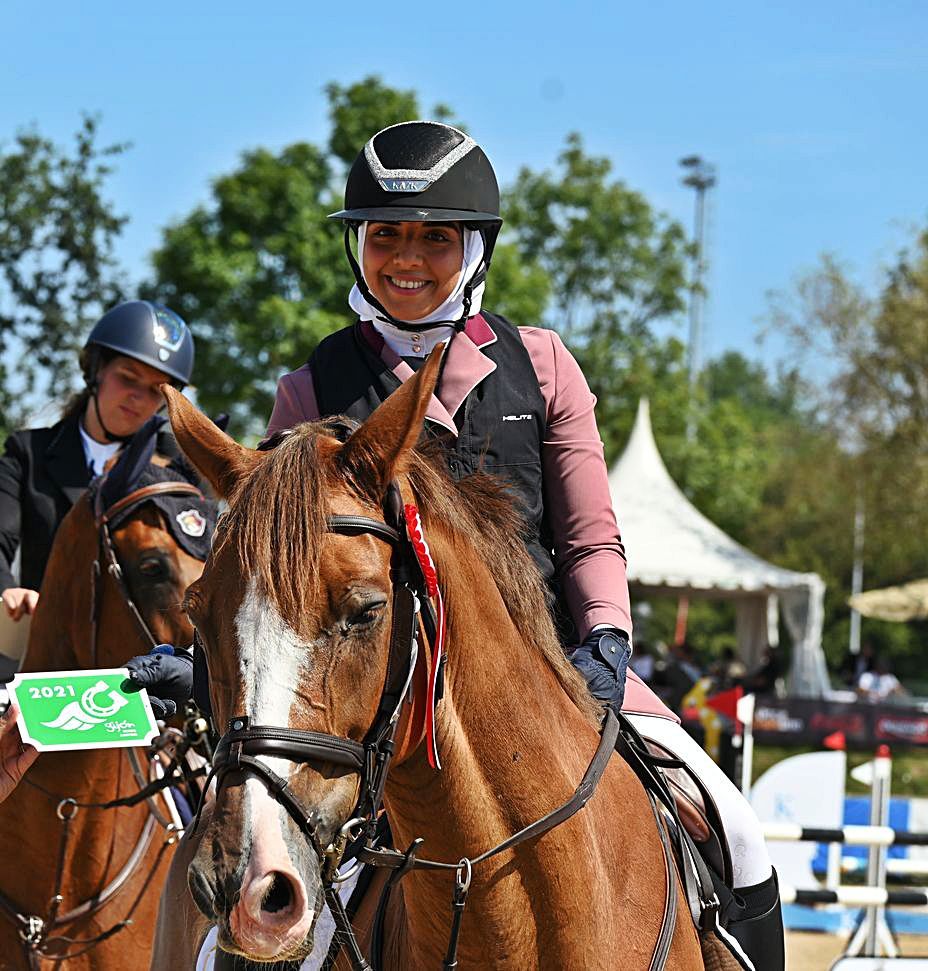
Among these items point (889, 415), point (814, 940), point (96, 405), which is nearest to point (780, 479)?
point (889, 415)

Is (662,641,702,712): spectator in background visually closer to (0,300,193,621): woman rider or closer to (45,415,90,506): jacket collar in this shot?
(0,300,193,621): woman rider

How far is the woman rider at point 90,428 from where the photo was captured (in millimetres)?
5277

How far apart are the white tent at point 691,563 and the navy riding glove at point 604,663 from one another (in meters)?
18.4

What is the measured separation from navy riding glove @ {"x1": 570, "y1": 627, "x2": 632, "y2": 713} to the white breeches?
0.36m

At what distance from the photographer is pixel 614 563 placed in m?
3.26

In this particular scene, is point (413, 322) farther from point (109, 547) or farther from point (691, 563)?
point (691, 563)

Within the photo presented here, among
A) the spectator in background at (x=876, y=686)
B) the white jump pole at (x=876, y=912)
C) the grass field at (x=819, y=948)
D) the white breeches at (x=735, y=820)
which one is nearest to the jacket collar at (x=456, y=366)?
the white breeches at (x=735, y=820)

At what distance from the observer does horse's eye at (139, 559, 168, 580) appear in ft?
14.3

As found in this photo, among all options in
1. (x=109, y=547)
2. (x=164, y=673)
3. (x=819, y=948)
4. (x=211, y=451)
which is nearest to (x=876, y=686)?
(x=819, y=948)

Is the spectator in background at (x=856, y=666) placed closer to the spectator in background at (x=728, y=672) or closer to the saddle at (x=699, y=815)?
the spectator in background at (x=728, y=672)

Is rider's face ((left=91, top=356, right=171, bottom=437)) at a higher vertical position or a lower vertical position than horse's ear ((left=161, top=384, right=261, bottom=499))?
higher

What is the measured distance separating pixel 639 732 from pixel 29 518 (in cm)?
302

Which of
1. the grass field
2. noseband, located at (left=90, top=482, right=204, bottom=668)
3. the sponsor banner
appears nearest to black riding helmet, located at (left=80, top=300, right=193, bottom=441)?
noseband, located at (left=90, top=482, right=204, bottom=668)

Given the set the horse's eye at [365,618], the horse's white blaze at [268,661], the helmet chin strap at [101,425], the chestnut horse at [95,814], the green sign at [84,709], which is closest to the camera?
the horse's white blaze at [268,661]
